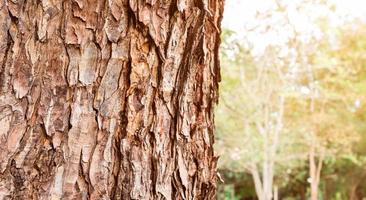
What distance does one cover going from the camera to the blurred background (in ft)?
30.3

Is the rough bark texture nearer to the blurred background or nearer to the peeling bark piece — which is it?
the peeling bark piece

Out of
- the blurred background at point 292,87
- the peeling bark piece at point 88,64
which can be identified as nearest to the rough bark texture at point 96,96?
the peeling bark piece at point 88,64

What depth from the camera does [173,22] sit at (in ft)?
2.92

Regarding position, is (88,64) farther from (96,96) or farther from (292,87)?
(292,87)

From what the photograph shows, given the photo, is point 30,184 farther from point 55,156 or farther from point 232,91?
point 232,91

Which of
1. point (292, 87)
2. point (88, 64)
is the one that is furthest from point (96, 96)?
point (292, 87)

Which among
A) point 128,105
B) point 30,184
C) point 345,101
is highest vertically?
point 345,101

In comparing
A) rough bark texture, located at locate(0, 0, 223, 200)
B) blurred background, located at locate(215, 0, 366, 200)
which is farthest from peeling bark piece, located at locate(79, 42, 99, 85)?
blurred background, located at locate(215, 0, 366, 200)

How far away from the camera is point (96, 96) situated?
84 centimetres

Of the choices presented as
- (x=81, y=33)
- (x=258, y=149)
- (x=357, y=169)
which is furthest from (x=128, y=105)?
(x=357, y=169)

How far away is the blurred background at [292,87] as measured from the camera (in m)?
9.23

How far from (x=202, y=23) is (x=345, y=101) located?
10.1 m

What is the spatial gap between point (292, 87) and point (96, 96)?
9563mm

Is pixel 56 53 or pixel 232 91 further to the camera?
pixel 232 91
